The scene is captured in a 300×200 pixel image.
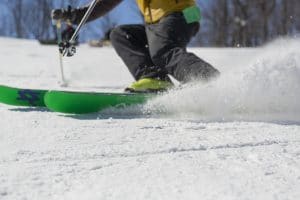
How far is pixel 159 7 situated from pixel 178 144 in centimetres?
161

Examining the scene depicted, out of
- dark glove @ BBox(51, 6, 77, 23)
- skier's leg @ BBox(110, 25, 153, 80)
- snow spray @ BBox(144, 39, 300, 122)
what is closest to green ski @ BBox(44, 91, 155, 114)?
snow spray @ BBox(144, 39, 300, 122)

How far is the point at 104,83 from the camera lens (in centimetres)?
466

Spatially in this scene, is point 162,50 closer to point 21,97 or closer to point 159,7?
point 159,7

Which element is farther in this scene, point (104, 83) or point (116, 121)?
point (104, 83)

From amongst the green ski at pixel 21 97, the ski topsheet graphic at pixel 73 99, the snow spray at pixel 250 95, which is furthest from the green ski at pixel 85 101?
the green ski at pixel 21 97

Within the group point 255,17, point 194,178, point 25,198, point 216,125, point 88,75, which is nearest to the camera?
point 25,198

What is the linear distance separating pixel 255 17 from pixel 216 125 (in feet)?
85.7

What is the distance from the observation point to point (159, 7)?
319 cm

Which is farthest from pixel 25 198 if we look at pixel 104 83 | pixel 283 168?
pixel 104 83

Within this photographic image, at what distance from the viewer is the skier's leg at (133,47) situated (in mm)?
3354

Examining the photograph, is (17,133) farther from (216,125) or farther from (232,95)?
(232,95)

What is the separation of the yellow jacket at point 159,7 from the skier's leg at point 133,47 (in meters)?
0.22

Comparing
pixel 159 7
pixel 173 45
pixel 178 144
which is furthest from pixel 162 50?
pixel 178 144

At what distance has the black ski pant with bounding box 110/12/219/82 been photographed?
8.89 feet
